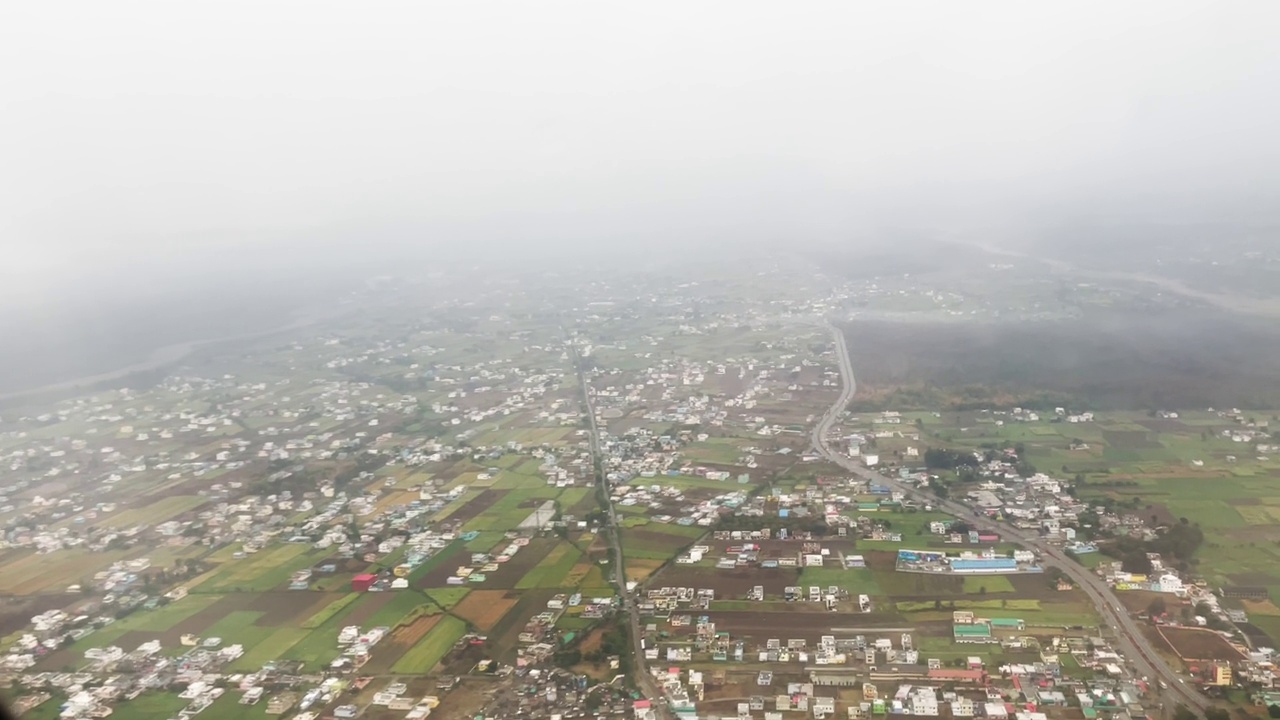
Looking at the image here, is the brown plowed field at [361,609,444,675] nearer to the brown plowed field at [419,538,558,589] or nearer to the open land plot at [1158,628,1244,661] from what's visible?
the brown plowed field at [419,538,558,589]

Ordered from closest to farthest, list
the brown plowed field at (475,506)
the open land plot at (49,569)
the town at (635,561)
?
1. the town at (635,561)
2. the open land plot at (49,569)
3. the brown plowed field at (475,506)

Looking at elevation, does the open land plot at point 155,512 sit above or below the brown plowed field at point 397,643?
below

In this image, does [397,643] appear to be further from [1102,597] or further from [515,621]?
[1102,597]

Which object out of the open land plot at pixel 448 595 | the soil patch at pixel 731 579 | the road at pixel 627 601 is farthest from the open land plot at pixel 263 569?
the soil patch at pixel 731 579

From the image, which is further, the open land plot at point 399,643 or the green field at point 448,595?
the green field at point 448,595

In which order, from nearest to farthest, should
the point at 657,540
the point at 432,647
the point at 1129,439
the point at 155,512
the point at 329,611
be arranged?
1. the point at 432,647
2. the point at 329,611
3. the point at 657,540
4. the point at 155,512
5. the point at 1129,439

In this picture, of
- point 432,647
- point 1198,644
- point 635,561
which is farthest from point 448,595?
point 1198,644

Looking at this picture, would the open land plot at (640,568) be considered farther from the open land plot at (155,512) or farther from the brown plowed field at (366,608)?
the open land plot at (155,512)
